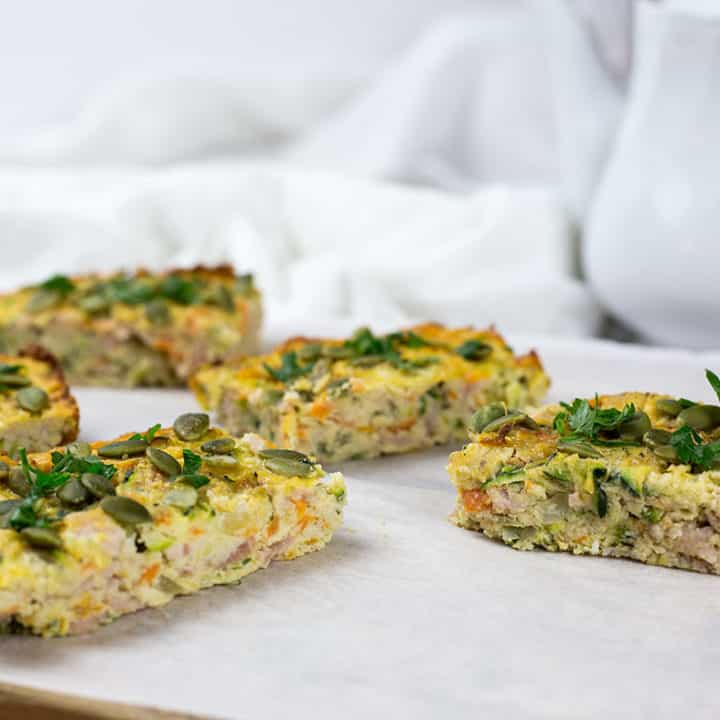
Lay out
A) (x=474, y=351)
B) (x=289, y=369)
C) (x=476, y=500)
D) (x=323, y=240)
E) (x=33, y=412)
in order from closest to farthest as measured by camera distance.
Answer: (x=476, y=500) < (x=33, y=412) < (x=289, y=369) < (x=474, y=351) < (x=323, y=240)

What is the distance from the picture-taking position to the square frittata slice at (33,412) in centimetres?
509

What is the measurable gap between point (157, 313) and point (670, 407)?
8.91 ft

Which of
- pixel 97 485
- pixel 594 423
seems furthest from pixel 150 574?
pixel 594 423

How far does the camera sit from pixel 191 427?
176 inches

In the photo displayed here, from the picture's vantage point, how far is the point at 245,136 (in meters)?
10.5

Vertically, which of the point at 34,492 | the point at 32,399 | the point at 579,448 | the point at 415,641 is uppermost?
the point at 579,448

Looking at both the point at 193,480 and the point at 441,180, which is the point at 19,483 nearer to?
the point at 193,480

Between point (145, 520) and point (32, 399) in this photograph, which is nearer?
point (145, 520)

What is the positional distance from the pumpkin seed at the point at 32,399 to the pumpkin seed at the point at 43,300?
4.41ft

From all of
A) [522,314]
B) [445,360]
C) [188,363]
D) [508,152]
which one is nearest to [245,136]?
[508,152]

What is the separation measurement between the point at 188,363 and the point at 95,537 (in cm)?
277

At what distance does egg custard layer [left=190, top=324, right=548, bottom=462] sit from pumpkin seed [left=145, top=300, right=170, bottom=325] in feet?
2.46

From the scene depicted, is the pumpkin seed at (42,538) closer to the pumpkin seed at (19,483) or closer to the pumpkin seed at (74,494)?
the pumpkin seed at (74,494)

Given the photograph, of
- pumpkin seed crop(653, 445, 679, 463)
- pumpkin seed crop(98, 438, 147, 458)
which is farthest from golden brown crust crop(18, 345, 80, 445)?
pumpkin seed crop(653, 445, 679, 463)
